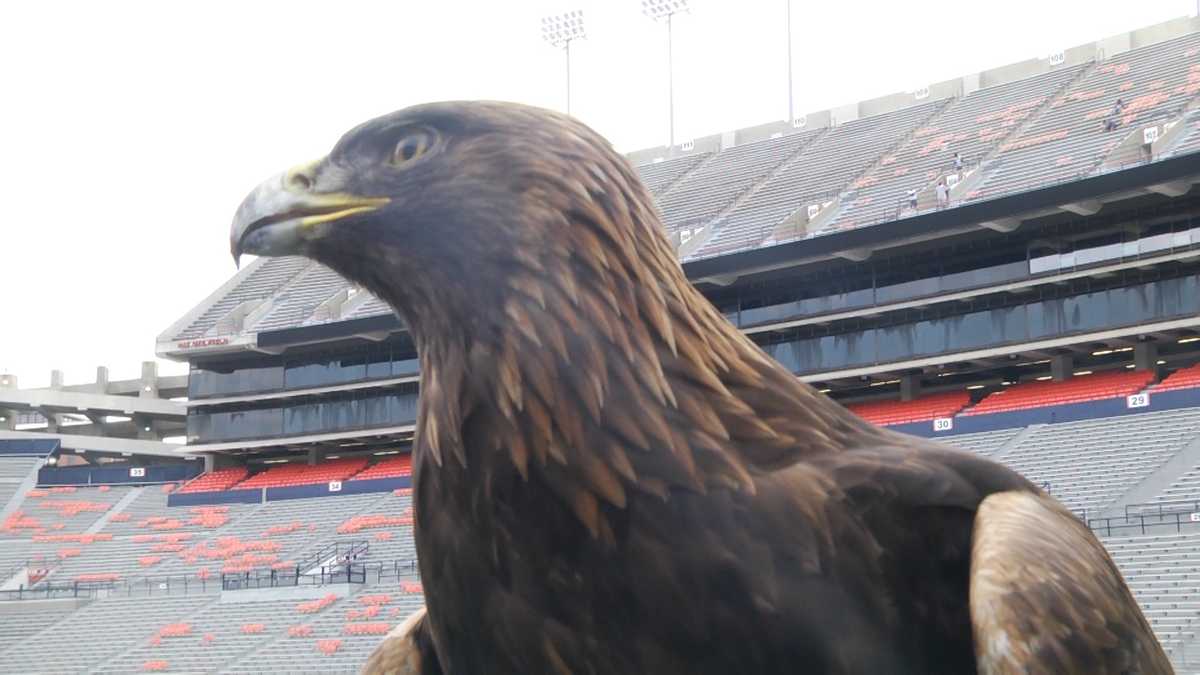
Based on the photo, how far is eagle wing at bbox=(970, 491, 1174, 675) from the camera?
1854 millimetres

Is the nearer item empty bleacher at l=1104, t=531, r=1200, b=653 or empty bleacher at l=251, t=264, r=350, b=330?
empty bleacher at l=1104, t=531, r=1200, b=653

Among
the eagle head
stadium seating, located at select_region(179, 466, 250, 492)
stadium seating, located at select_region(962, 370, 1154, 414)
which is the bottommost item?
stadium seating, located at select_region(179, 466, 250, 492)

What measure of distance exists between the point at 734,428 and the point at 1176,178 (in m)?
25.1

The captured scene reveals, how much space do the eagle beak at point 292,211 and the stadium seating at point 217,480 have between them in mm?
37871

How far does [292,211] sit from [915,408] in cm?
2856

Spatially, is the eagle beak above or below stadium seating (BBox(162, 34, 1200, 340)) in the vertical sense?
below

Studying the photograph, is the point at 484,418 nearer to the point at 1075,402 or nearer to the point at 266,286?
the point at 1075,402

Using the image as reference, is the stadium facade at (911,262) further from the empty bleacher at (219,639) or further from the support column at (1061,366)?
the empty bleacher at (219,639)

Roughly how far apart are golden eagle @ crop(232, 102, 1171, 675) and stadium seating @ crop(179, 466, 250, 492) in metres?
38.1

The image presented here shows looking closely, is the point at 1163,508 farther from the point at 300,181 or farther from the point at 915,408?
the point at 300,181

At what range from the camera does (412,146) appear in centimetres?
226

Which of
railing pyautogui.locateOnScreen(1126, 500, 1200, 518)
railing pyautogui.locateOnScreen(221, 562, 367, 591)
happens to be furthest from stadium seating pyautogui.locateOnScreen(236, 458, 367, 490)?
railing pyautogui.locateOnScreen(1126, 500, 1200, 518)

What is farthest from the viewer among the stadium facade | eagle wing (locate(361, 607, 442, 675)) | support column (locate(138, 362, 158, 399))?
support column (locate(138, 362, 158, 399))

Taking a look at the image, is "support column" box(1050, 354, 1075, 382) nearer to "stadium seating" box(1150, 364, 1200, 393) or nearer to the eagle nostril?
"stadium seating" box(1150, 364, 1200, 393)
